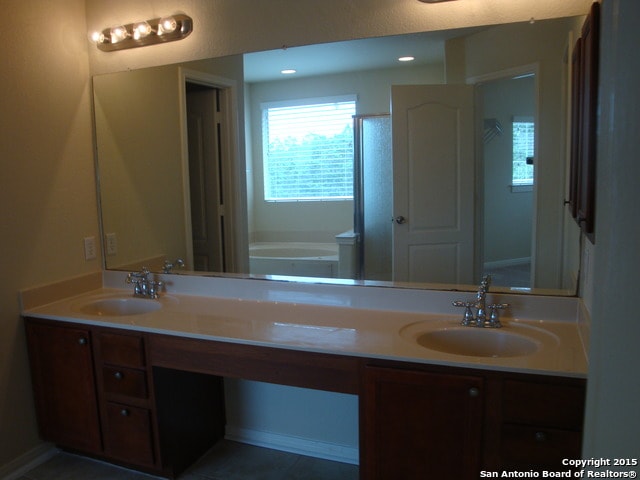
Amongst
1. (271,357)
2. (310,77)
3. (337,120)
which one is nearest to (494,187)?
(337,120)

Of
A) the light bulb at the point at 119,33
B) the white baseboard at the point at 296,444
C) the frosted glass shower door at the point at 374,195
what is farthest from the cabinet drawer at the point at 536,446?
the light bulb at the point at 119,33

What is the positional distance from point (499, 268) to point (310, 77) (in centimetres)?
117

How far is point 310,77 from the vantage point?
7.11 ft

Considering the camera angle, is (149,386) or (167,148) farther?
(167,148)

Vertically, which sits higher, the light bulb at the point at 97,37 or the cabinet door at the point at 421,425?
the light bulb at the point at 97,37

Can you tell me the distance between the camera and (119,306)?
2.43 meters

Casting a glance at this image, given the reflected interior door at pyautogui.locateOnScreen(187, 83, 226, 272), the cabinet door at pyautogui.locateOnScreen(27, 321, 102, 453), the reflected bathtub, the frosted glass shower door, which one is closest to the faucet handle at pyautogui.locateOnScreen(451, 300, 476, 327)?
the frosted glass shower door

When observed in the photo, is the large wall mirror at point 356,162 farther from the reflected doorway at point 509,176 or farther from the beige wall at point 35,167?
the beige wall at point 35,167

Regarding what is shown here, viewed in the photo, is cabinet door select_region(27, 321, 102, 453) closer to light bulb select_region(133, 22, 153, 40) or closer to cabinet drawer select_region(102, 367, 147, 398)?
cabinet drawer select_region(102, 367, 147, 398)

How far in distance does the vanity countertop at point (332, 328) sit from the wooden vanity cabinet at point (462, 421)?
5cm

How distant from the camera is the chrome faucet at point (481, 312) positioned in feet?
5.90

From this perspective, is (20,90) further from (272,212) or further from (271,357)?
(271,357)

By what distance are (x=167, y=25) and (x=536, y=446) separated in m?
2.33

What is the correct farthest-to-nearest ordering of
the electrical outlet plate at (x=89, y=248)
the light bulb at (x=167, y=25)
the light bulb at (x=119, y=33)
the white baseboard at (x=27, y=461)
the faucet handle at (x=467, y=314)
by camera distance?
the electrical outlet plate at (x=89, y=248) → the light bulb at (x=119, y=33) → the light bulb at (x=167, y=25) → the white baseboard at (x=27, y=461) → the faucet handle at (x=467, y=314)
